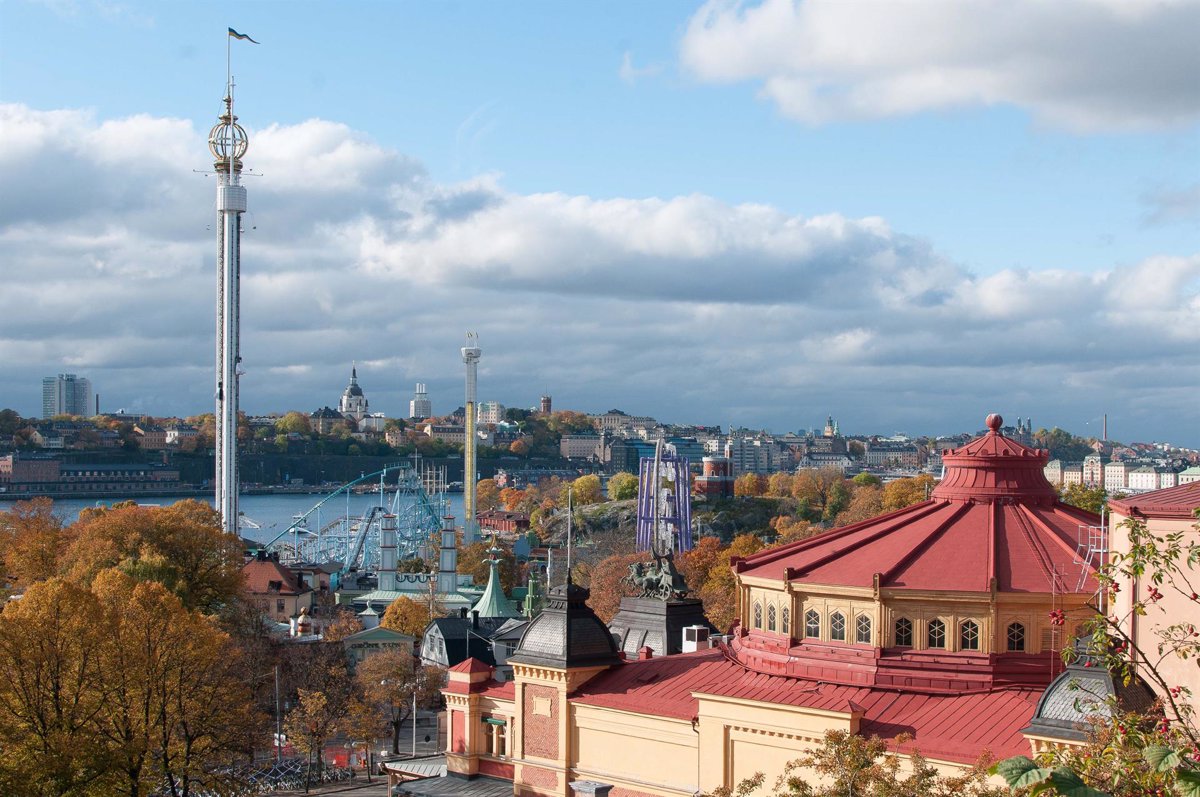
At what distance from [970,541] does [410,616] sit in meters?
63.9

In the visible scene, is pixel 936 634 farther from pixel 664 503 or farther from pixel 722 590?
pixel 664 503

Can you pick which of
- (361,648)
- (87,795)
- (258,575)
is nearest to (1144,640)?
(87,795)

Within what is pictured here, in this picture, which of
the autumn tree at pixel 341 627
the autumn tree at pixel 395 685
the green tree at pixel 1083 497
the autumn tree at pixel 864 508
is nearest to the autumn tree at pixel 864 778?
the autumn tree at pixel 395 685

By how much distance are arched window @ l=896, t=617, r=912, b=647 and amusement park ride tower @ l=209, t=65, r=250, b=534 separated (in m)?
133

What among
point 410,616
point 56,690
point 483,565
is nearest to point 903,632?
point 56,690

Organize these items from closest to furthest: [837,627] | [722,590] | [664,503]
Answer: [837,627]
[722,590]
[664,503]

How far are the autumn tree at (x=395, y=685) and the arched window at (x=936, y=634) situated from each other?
39.5 metres

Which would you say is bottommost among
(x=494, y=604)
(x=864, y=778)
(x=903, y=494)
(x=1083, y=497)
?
(x=494, y=604)

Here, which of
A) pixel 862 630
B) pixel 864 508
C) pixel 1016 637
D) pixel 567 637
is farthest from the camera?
pixel 864 508

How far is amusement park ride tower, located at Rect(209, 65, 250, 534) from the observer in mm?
169250

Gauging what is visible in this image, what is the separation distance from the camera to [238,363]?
175 meters

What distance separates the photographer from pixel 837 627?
43969 mm

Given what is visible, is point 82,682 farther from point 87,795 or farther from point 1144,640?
point 1144,640

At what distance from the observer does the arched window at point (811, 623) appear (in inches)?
1752
